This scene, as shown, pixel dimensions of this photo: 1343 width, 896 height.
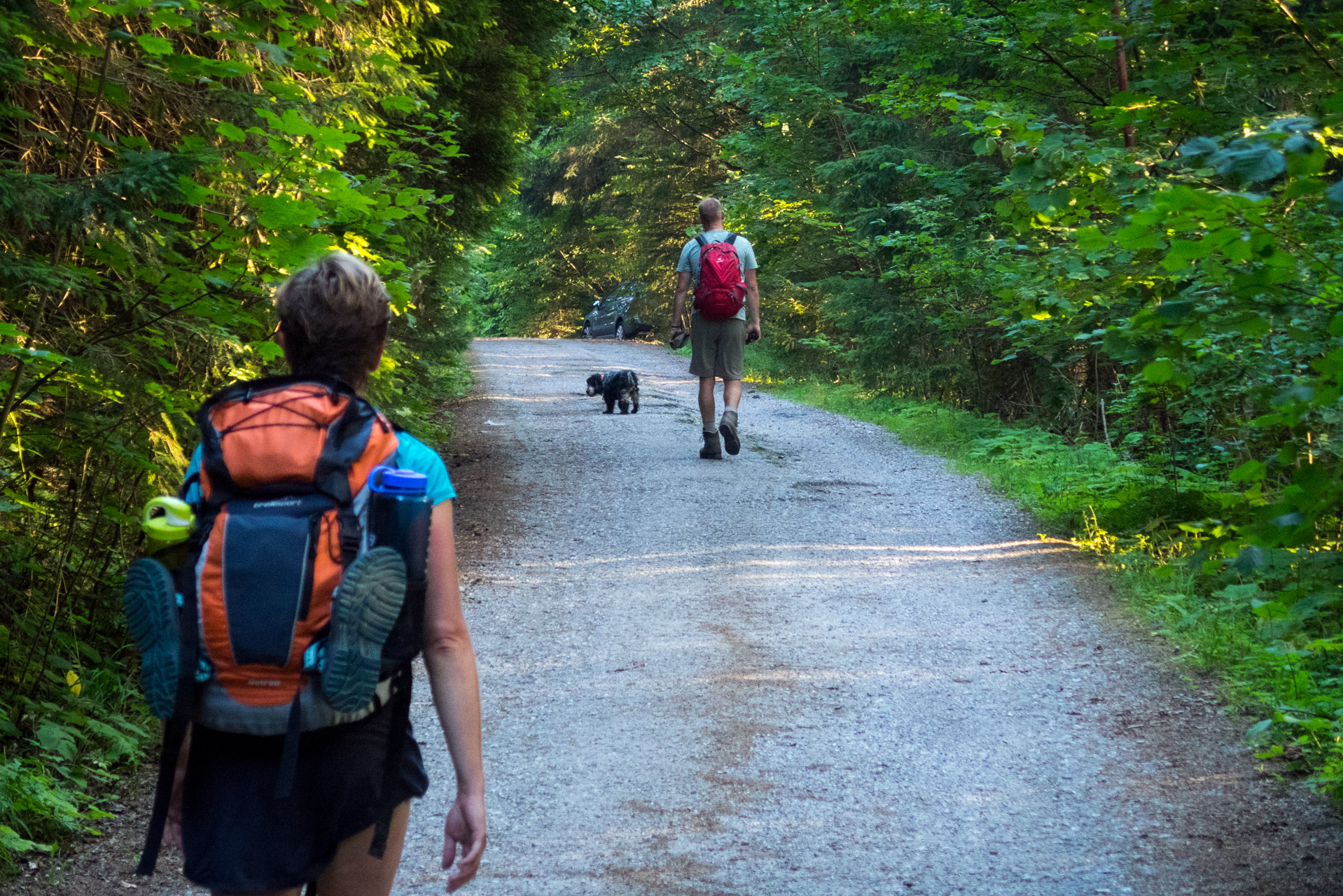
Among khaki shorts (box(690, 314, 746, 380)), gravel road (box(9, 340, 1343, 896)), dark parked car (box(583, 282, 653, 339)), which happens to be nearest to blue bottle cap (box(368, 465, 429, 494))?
gravel road (box(9, 340, 1343, 896))

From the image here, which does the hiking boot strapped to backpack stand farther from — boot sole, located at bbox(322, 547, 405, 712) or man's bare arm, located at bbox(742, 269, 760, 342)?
man's bare arm, located at bbox(742, 269, 760, 342)

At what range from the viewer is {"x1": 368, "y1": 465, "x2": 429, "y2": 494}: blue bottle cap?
6.24 ft

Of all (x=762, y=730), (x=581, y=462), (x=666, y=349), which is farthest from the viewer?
(x=666, y=349)

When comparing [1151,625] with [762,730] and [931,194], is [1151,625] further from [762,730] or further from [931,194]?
[931,194]

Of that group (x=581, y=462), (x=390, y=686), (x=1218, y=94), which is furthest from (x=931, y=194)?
(x=390, y=686)

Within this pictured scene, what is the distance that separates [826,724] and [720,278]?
5705 mm

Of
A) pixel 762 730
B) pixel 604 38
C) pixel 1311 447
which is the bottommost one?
pixel 762 730

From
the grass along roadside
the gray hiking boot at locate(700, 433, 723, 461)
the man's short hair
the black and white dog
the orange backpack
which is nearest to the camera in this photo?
the orange backpack

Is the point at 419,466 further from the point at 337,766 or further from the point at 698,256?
the point at 698,256

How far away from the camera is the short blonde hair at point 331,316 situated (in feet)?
6.58

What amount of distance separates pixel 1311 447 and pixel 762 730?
2500 mm

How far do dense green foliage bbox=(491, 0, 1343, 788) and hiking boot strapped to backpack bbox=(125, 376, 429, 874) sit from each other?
8.15 feet

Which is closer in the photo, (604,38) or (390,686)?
(390,686)

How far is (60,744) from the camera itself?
4.33 metres
